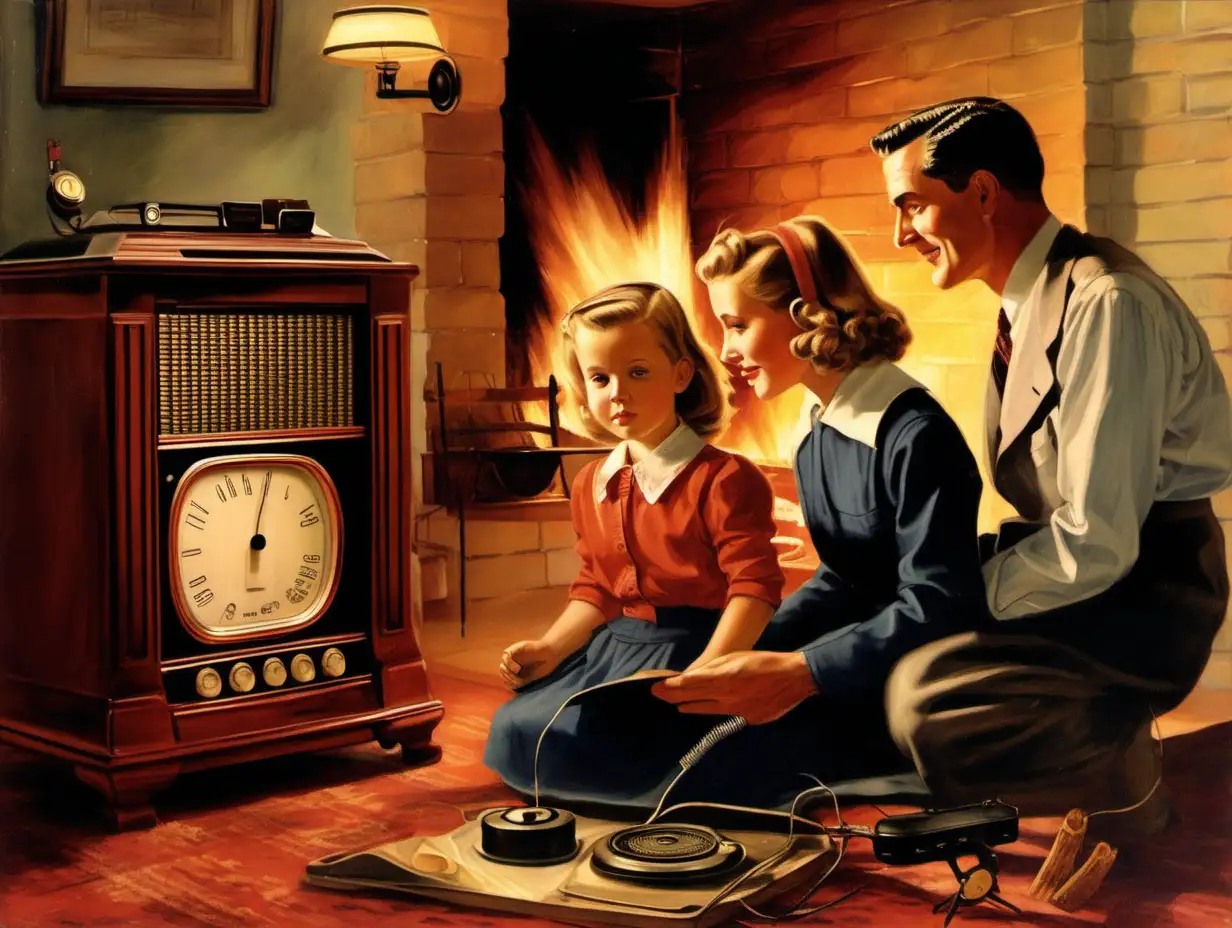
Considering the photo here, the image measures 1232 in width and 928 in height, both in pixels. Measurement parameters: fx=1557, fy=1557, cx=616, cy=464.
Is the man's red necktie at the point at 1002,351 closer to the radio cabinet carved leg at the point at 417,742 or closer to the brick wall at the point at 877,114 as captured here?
the brick wall at the point at 877,114

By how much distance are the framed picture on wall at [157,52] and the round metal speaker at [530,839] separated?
104 cm

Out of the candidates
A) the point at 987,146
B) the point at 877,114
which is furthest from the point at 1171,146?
the point at 877,114

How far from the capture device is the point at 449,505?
219 centimetres

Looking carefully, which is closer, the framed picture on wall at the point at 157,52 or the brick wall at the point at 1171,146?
the brick wall at the point at 1171,146

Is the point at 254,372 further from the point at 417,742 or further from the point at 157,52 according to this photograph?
the point at 417,742

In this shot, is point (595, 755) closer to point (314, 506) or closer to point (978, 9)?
point (314, 506)

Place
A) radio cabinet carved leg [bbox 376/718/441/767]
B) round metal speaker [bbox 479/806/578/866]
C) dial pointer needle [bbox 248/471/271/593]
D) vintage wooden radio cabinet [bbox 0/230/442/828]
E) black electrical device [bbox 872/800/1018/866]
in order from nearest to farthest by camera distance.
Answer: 1. black electrical device [bbox 872/800/1018/866]
2. round metal speaker [bbox 479/806/578/866]
3. vintage wooden radio cabinet [bbox 0/230/442/828]
4. dial pointer needle [bbox 248/471/271/593]
5. radio cabinet carved leg [bbox 376/718/441/767]

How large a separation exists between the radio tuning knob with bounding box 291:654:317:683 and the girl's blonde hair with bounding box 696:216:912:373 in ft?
2.62

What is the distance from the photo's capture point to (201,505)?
2.03 m

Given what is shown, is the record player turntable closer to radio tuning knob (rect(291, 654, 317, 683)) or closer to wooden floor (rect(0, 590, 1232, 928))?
wooden floor (rect(0, 590, 1232, 928))

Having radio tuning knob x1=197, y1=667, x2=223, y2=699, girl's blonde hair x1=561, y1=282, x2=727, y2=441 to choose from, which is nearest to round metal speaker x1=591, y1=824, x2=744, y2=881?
girl's blonde hair x1=561, y1=282, x2=727, y2=441

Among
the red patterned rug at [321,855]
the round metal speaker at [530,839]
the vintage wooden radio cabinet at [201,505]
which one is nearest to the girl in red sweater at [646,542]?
the round metal speaker at [530,839]

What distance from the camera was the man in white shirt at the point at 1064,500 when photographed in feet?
5.62

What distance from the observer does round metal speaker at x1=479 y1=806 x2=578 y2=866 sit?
1.81 m
